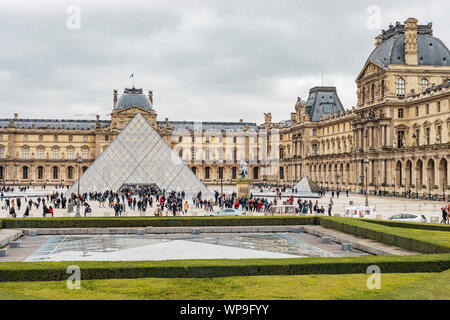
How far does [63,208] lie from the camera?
3466 cm

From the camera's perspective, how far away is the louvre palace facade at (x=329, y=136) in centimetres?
4894

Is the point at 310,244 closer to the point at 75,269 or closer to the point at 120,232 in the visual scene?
the point at 120,232

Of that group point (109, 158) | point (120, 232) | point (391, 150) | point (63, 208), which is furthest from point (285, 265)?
point (391, 150)

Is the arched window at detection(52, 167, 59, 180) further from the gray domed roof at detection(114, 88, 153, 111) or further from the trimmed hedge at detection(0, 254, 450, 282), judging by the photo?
the trimmed hedge at detection(0, 254, 450, 282)

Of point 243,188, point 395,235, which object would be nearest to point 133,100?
point 243,188

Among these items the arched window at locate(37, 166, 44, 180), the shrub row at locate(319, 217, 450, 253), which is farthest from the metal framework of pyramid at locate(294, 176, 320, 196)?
the arched window at locate(37, 166, 44, 180)

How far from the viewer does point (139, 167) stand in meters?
45.2

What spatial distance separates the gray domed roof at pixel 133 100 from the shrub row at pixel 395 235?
229ft

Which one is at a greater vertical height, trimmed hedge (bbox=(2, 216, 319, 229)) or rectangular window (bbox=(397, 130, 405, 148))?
rectangular window (bbox=(397, 130, 405, 148))

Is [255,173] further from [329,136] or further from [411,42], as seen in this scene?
[411,42]

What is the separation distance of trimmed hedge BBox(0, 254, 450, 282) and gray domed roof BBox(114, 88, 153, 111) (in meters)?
78.6

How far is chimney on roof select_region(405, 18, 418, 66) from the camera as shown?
51375 mm

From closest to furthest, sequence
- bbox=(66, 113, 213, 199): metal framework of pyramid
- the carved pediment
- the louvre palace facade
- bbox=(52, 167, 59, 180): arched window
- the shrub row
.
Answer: the shrub row, bbox=(66, 113, 213, 199): metal framework of pyramid, the louvre palace facade, the carved pediment, bbox=(52, 167, 59, 180): arched window

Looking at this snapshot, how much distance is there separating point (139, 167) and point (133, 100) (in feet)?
149
